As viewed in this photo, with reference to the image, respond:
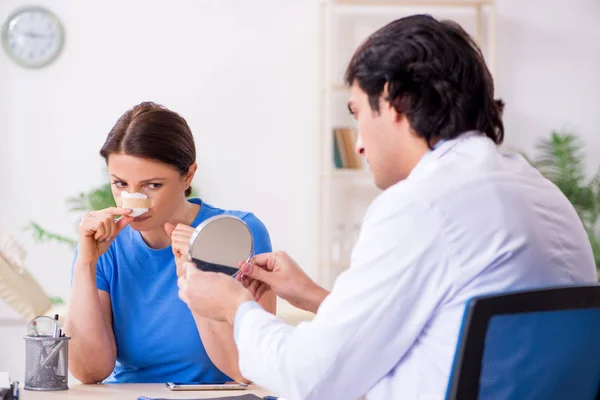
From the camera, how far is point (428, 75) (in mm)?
1313

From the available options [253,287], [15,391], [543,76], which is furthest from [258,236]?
[543,76]

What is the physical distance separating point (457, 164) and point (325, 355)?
35 cm

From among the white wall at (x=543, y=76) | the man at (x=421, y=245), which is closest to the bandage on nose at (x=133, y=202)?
the man at (x=421, y=245)

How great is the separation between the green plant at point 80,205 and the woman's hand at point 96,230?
2667 mm

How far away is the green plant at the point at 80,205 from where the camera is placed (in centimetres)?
493

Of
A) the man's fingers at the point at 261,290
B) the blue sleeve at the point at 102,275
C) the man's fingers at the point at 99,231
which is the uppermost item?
the man's fingers at the point at 99,231

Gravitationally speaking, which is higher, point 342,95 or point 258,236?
point 342,95

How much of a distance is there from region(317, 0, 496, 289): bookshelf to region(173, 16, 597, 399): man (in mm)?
3797

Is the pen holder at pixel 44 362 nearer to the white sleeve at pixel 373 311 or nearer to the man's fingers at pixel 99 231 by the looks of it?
the man's fingers at pixel 99 231

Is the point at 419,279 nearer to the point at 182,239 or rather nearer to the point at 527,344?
the point at 527,344

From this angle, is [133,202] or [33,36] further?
[33,36]

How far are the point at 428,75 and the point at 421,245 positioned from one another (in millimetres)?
308

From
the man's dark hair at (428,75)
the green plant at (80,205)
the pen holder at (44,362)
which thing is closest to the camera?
the man's dark hair at (428,75)

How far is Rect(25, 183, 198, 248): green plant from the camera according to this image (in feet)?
16.2
